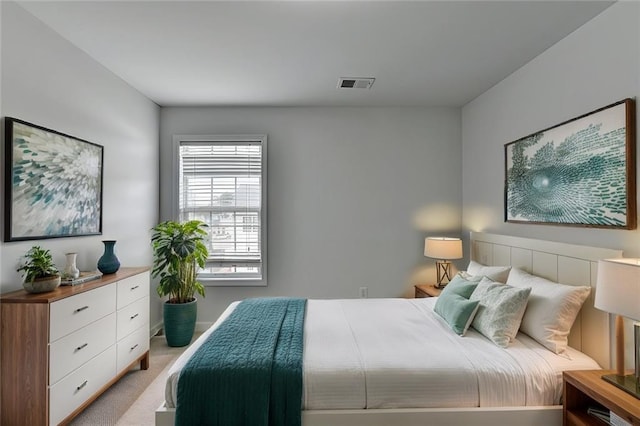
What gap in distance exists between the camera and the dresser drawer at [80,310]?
1.94 metres

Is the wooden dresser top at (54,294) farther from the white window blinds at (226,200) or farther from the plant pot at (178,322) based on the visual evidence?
the white window blinds at (226,200)

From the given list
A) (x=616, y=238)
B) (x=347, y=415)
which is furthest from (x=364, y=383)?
(x=616, y=238)

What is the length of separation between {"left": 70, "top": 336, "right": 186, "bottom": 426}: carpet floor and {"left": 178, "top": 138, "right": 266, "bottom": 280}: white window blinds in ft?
3.98

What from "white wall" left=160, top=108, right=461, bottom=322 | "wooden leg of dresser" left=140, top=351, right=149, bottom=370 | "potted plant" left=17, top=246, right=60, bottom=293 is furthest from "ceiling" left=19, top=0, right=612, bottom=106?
"wooden leg of dresser" left=140, top=351, right=149, bottom=370

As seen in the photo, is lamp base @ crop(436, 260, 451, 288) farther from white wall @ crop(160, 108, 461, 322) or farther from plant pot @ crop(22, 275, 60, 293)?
plant pot @ crop(22, 275, 60, 293)

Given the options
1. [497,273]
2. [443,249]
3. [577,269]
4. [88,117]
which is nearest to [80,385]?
[88,117]

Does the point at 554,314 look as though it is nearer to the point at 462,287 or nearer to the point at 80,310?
the point at 462,287

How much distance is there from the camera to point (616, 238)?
189cm

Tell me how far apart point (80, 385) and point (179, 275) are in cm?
137

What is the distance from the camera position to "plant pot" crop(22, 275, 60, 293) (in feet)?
6.45

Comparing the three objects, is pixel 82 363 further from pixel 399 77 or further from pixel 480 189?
pixel 480 189

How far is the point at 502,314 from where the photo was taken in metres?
2.04

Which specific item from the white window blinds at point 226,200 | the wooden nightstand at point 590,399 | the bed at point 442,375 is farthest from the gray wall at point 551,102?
the white window blinds at point 226,200

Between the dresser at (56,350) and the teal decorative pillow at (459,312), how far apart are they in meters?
2.48
